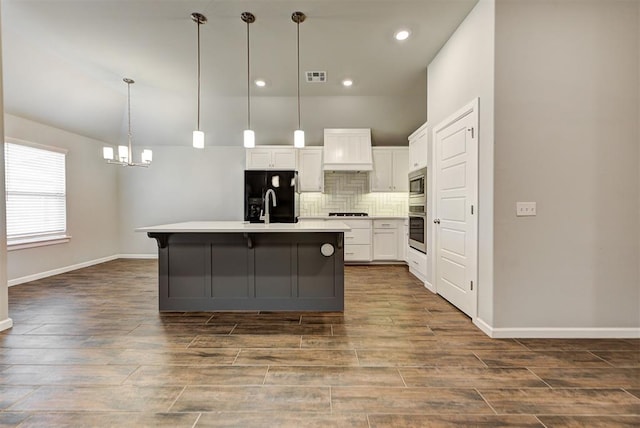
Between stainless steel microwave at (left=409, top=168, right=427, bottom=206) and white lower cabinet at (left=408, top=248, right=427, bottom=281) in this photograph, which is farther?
white lower cabinet at (left=408, top=248, right=427, bottom=281)

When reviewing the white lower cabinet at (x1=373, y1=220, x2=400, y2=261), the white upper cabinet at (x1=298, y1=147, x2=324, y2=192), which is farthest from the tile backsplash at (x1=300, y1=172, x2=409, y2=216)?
the white lower cabinet at (x1=373, y1=220, x2=400, y2=261)

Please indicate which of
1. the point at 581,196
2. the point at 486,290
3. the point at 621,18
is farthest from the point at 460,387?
the point at 621,18

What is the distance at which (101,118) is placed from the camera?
5.38 metres

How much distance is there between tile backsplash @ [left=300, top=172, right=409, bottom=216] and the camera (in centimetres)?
643

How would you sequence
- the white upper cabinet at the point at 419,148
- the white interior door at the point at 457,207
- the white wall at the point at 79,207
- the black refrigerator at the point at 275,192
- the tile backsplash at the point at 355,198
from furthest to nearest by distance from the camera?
the tile backsplash at the point at 355,198 → the black refrigerator at the point at 275,192 → the white wall at the point at 79,207 → the white upper cabinet at the point at 419,148 → the white interior door at the point at 457,207

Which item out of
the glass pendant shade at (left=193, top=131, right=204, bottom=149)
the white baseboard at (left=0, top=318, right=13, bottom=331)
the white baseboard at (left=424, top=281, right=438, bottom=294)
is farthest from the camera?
the white baseboard at (left=424, top=281, right=438, bottom=294)

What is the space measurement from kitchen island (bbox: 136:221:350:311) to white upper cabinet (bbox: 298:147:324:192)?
3.00 metres

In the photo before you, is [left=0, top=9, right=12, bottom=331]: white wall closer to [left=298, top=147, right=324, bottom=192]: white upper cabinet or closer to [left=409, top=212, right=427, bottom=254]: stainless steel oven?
[left=298, top=147, right=324, bottom=192]: white upper cabinet

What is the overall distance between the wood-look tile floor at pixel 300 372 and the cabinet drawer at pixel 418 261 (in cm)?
119

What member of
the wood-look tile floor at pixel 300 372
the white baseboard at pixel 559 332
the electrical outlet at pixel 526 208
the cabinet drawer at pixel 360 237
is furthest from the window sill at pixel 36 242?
the electrical outlet at pixel 526 208

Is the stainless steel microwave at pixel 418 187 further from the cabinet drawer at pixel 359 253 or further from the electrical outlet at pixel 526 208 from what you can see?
the electrical outlet at pixel 526 208

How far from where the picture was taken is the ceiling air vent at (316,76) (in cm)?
428

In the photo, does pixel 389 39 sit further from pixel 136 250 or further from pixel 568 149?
pixel 136 250

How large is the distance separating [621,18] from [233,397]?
162 inches
